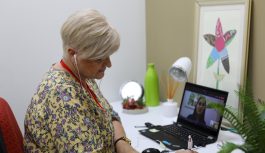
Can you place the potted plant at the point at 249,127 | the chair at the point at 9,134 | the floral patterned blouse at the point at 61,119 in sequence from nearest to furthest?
1. the potted plant at the point at 249,127
2. the floral patterned blouse at the point at 61,119
3. the chair at the point at 9,134

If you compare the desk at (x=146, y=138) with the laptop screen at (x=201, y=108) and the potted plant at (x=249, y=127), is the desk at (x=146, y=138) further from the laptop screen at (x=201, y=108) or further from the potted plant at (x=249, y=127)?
the potted plant at (x=249, y=127)

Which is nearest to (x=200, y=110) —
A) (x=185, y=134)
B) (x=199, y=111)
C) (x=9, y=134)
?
(x=199, y=111)

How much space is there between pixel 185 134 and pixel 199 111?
0.15 metres

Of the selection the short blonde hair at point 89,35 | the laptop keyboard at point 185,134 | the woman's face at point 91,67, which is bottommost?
the laptop keyboard at point 185,134

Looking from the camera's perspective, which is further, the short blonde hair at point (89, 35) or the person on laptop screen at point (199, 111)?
the person on laptop screen at point (199, 111)

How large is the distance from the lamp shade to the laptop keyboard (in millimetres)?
329

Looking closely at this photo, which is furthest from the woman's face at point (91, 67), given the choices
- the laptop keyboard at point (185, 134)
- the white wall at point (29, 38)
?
the white wall at point (29, 38)

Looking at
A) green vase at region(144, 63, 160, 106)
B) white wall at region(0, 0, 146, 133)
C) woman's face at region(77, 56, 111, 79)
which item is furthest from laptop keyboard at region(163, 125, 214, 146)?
white wall at region(0, 0, 146, 133)

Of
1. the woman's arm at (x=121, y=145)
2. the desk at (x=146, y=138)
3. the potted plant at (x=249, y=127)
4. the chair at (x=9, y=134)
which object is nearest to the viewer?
the potted plant at (x=249, y=127)

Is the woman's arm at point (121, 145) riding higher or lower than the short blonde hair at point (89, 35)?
lower

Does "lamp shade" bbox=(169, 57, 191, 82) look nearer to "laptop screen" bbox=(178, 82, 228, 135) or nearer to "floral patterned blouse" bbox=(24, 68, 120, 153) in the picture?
"laptop screen" bbox=(178, 82, 228, 135)

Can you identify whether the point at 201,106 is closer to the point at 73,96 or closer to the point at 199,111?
Result: the point at 199,111

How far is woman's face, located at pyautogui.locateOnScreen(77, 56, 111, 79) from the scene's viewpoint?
4.19 feet

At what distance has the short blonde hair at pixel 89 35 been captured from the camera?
3.96ft
